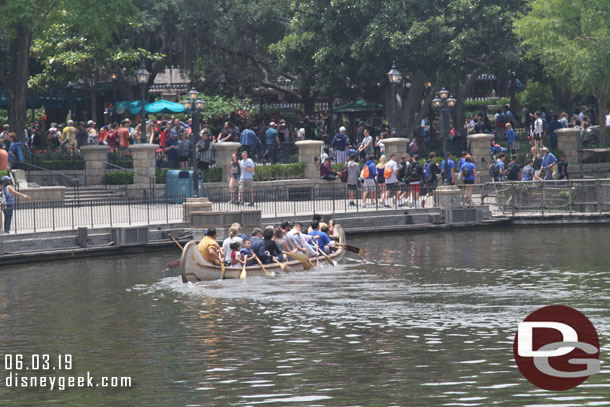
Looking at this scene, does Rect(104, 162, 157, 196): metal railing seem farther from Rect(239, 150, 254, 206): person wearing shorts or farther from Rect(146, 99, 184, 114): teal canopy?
Rect(146, 99, 184, 114): teal canopy

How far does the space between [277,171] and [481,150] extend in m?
7.91

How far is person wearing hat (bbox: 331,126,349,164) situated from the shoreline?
6.99m

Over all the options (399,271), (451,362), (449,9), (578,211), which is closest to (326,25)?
(449,9)

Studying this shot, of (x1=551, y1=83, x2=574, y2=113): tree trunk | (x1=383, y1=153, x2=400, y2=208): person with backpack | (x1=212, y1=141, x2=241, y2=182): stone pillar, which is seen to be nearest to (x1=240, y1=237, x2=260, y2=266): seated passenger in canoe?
(x1=383, y1=153, x2=400, y2=208): person with backpack

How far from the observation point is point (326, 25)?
47.7 meters

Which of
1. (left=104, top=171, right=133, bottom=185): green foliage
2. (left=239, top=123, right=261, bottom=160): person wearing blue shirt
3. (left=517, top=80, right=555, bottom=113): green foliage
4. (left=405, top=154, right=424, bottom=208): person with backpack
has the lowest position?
(left=405, top=154, right=424, bottom=208): person with backpack

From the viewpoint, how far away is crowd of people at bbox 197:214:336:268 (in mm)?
25016

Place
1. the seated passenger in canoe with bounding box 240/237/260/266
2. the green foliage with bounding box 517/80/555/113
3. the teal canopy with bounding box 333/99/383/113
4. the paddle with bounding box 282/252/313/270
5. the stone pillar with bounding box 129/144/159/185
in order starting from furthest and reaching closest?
1. the green foliage with bounding box 517/80/555/113
2. the teal canopy with bounding box 333/99/383/113
3. the stone pillar with bounding box 129/144/159/185
4. the paddle with bounding box 282/252/313/270
5. the seated passenger in canoe with bounding box 240/237/260/266

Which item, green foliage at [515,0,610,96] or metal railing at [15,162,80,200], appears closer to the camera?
metal railing at [15,162,80,200]

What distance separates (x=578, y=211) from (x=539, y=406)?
2247 centimetres

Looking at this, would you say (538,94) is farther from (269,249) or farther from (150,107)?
(269,249)

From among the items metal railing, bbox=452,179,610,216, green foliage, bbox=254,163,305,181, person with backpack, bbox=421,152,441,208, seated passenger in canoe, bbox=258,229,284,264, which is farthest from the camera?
green foliage, bbox=254,163,305,181

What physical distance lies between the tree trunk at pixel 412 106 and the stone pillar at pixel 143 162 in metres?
14.1

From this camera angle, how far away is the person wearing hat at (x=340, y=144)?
4109 cm
